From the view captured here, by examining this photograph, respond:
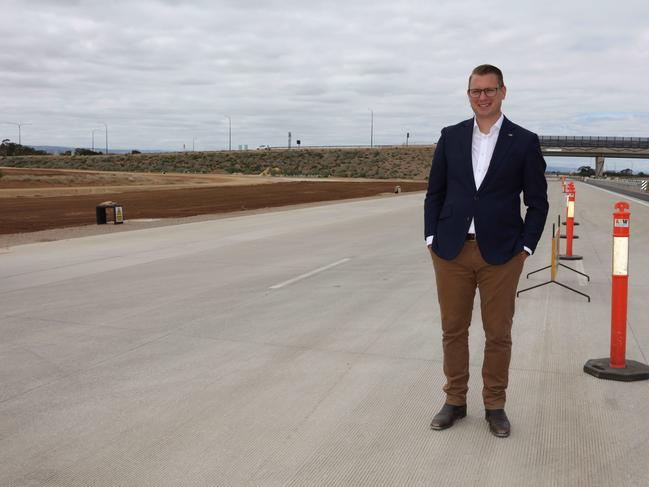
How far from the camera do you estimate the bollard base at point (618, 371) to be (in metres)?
5.24

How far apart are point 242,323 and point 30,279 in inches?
192

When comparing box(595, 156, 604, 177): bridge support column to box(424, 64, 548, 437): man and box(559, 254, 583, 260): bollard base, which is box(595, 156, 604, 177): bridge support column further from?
box(424, 64, 548, 437): man

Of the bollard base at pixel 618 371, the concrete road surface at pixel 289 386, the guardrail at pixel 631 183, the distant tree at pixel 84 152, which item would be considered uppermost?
the distant tree at pixel 84 152

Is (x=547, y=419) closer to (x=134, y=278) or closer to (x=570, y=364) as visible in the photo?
(x=570, y=364)

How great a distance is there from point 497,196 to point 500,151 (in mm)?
277

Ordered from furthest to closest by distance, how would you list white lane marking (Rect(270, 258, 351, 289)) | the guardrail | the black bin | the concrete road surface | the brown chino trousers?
1. the guardrail
2. the black bin
3. white lane marking (Rect(270, 258, 351, 289))
4. the brown chino trousers
5. the concrete road surface

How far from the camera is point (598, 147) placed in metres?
131

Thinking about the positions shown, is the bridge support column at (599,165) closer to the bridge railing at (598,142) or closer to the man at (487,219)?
the bridge railing at (598,142)

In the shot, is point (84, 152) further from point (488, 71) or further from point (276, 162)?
point (488, 71)

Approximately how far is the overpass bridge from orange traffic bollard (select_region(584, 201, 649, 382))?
124 m

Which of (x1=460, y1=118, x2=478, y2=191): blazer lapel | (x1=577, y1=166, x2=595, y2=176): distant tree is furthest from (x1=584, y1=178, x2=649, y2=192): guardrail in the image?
(x1=577, y1=166, x2=595, y2=176): distant tree

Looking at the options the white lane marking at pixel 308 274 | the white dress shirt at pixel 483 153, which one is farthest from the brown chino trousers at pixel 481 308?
the white lane marking at pixel 308 274

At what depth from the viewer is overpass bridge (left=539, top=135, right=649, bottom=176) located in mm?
124300

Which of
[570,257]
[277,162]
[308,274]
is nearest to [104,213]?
[308,274]
